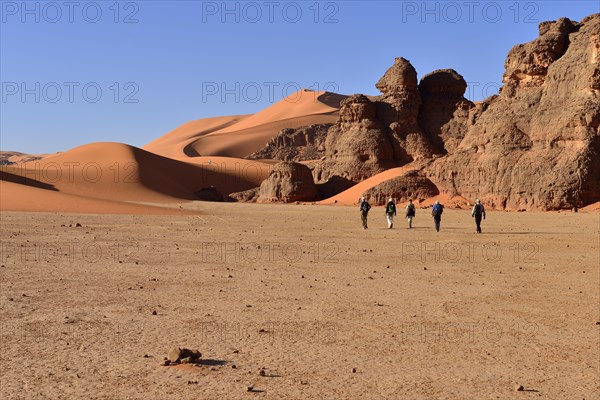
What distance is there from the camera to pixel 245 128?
153500 millimetres

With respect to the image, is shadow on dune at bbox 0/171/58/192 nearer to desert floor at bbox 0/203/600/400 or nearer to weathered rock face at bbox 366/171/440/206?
weathered rock face at bbox 366/171/440/206

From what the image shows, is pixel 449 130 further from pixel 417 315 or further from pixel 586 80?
pixel 417 315

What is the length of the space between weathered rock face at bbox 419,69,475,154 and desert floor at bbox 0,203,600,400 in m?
40.1

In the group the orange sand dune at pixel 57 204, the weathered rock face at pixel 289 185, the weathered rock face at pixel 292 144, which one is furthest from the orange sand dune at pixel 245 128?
the orange sand dune at pixel 57 204

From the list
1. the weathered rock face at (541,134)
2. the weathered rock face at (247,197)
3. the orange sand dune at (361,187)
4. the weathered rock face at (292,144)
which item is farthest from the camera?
the weathered rock face at (292,144)

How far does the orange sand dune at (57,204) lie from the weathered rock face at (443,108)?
2830cm

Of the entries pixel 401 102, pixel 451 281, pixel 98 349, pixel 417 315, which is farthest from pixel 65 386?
pixel 401 102

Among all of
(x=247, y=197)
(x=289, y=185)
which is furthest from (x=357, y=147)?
(x=247, y=197)

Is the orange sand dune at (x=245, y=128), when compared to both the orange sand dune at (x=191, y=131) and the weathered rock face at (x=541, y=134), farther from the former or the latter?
the weathered rock face at (x=541, y=134)

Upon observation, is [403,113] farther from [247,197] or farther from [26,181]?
[26,181]

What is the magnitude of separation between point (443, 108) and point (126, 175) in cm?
3128

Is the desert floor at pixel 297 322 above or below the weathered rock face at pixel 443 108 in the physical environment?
below

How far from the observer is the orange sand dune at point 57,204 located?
33.4 metres

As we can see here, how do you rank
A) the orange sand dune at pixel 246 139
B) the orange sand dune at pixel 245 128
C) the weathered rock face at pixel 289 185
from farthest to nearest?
the orange sand dune at pixel 245 128 < the orange sand dune at pixel 246 139 < the weathered rock face at pixel 289 185
